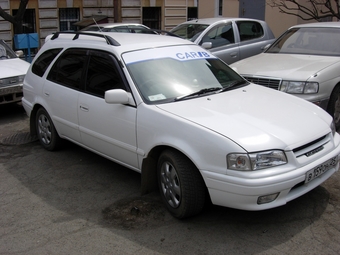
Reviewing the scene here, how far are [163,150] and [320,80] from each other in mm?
3058

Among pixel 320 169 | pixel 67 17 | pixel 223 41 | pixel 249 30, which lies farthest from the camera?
pixel 67 17

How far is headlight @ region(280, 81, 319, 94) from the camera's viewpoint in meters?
6.45

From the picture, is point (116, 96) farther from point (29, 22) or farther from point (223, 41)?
point (29, 22)

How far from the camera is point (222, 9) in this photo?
17.9 meters

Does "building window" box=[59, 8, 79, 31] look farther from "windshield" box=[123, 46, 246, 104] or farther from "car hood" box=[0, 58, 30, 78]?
"windshield" box=[123, 46, 246, 104]

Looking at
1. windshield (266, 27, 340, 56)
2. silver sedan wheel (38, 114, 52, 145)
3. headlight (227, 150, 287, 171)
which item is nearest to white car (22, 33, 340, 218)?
headlight (227, 150, 287, 171)

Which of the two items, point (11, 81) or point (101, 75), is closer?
point (101, 75)

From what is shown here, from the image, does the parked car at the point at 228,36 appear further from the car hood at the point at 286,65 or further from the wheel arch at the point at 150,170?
the wheel arch at the point at 150,170

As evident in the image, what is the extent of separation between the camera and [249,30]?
34.0 ft

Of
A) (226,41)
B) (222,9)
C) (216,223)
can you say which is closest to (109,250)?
(216,223)

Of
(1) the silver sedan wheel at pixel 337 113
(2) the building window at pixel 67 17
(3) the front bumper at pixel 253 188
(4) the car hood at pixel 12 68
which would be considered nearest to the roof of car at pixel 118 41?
(3) the front bumper at pixel 253 188

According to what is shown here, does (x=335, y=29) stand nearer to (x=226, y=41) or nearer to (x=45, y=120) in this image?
(x=226, y=41)

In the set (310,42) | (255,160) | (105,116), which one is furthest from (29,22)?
(255,160)

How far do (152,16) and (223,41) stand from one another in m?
15.7
